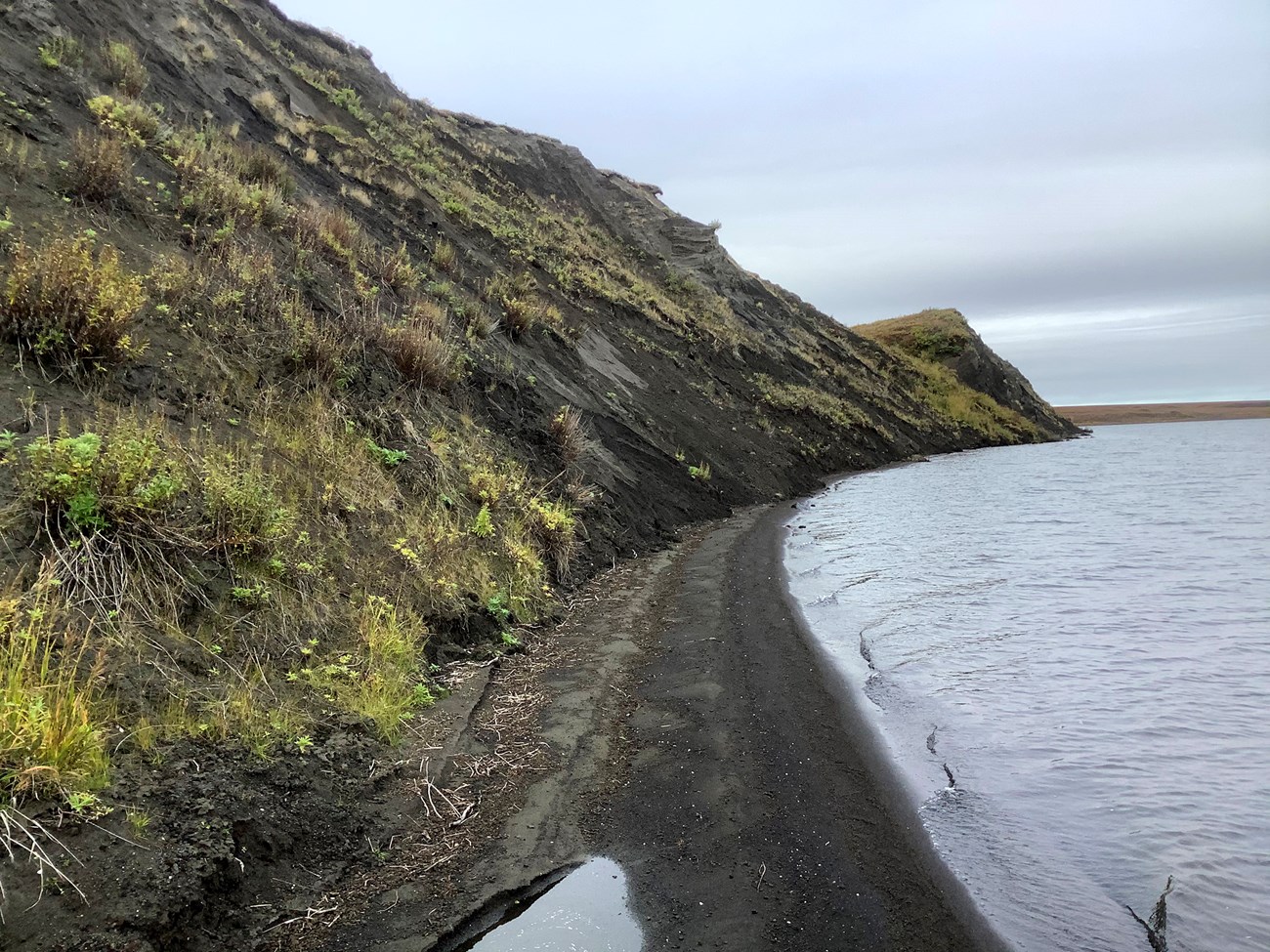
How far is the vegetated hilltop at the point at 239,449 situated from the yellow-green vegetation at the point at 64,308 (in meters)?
0.02

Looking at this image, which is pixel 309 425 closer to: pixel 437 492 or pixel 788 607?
pixel 437 492

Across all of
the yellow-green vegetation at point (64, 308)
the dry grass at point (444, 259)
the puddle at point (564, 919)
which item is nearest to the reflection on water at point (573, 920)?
the puddle at point (564, 919)

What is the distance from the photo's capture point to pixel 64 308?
5.49 metres

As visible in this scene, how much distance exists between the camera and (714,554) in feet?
38.4

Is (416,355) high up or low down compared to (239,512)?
up

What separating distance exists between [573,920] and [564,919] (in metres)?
0.05

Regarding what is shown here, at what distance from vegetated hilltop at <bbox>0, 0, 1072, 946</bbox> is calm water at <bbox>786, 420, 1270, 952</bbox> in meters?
3.65

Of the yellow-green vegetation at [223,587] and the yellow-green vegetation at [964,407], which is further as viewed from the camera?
the yellow-green vegetation at [964,407]

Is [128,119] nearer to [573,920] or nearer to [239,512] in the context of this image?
[239,512]

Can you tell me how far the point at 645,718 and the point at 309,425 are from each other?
4411 mm

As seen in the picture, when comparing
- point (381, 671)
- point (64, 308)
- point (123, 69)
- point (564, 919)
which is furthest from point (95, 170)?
point (564, 919)

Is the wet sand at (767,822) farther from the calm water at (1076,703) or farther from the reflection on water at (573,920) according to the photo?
the calm water at (1076,703)

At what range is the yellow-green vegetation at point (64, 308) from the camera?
209 inches

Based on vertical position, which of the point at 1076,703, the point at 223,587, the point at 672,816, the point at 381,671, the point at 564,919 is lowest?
the point at 564,919
